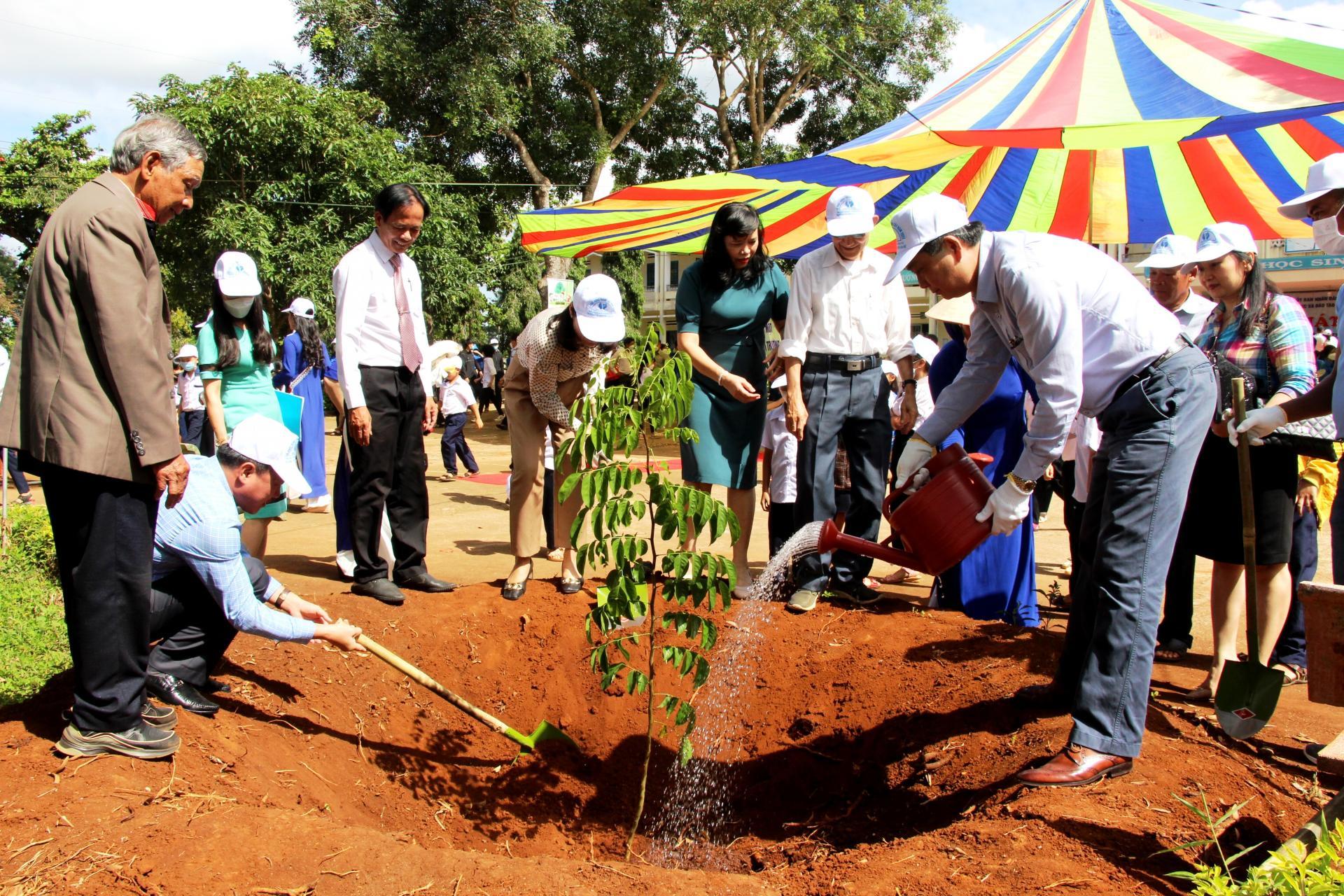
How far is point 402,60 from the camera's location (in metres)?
16.7

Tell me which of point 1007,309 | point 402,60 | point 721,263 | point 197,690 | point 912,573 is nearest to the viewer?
point 1007,309

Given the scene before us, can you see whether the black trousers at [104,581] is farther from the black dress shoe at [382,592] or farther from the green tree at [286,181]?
the green tree at [286,181]

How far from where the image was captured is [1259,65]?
15.0ft

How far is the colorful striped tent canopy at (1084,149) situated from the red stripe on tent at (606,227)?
0.04 feet

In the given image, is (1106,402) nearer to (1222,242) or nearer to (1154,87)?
(1222,242)

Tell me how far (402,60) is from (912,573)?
14.6 metres

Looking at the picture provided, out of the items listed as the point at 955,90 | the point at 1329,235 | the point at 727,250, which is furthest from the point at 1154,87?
the point at 727,250

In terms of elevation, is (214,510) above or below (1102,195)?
below

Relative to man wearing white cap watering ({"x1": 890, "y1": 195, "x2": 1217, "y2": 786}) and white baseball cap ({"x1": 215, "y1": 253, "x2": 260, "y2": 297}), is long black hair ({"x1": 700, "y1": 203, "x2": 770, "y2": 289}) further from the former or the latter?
white baseball cap ({"x1": 215, "y1": 253, "x2": 260, "y2": 297})

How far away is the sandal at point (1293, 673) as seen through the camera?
381 cm

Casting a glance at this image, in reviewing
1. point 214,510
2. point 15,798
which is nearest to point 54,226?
point 214,510

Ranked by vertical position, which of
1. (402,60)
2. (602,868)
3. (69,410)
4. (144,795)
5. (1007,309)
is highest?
(402,60)

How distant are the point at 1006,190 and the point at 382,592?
5460 mm

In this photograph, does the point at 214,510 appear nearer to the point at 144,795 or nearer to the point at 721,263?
the point at 144,795
